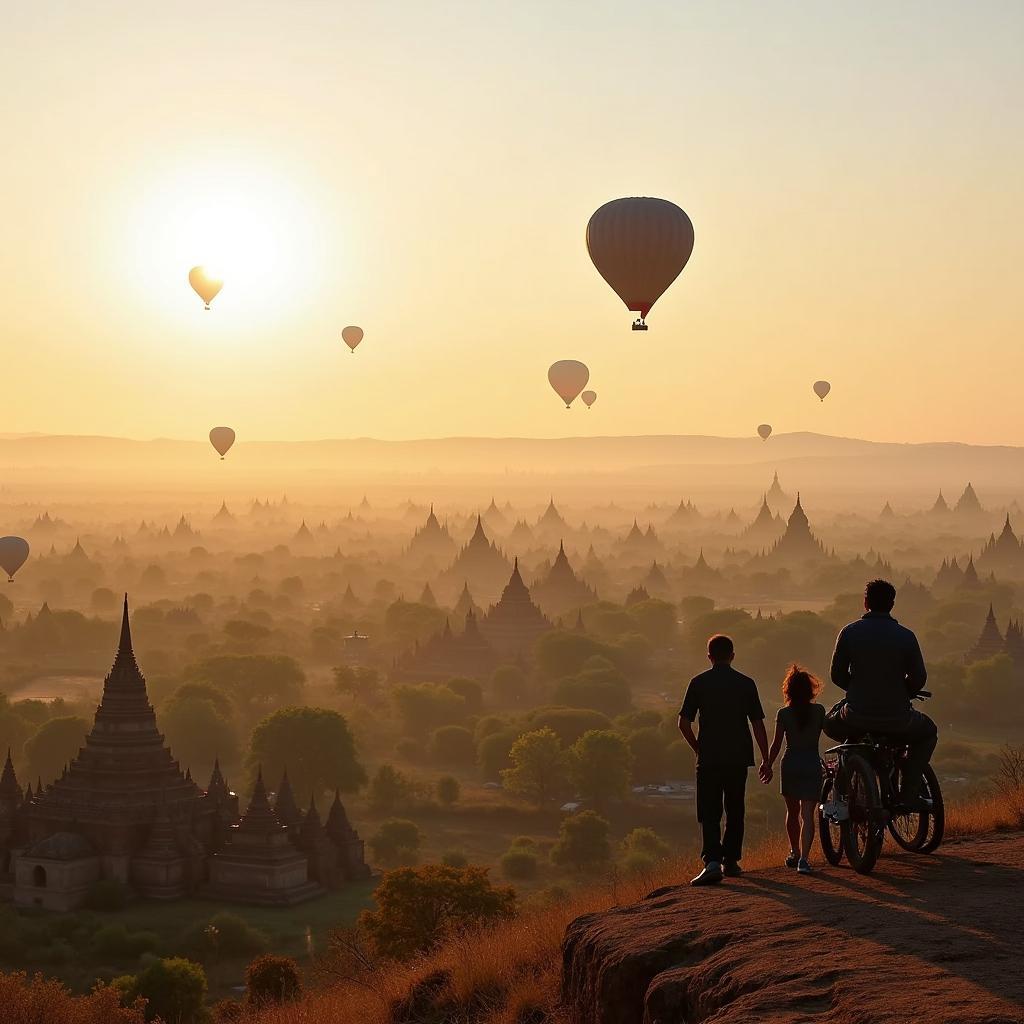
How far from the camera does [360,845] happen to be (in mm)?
42062

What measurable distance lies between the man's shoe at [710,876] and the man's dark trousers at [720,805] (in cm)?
6

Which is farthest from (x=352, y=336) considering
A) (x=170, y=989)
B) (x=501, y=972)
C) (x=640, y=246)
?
(x=501, y=972)

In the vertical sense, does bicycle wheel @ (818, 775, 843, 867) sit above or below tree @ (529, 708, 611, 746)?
above

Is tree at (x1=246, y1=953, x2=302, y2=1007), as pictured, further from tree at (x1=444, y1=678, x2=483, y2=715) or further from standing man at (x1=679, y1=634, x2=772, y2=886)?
tree at (x1=444, y1=678, x2=483, y2=715)

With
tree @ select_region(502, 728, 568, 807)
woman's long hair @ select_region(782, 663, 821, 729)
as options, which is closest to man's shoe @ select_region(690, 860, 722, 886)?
woman's long hair @ select_region(782, 663, 821, 729)

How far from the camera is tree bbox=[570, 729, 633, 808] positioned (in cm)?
5156

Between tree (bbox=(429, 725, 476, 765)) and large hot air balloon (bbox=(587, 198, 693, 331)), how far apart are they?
2342cm

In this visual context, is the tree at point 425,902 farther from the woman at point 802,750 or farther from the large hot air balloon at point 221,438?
the large hot air balloon at point 221,438

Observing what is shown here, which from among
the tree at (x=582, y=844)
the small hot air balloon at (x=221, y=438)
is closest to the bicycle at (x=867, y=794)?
the tree at (x=582, y=844)

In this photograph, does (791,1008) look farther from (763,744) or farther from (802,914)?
(763,744)

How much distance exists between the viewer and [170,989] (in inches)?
1086

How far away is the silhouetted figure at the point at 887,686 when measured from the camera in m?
11.0

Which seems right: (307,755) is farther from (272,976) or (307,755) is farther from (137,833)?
(272,976)

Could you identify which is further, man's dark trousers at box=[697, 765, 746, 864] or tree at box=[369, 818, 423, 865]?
tree at box=[369, 818, 423, 865]
